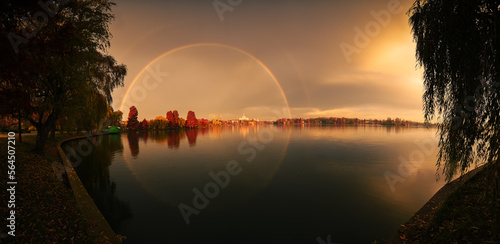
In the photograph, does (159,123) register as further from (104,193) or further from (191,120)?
(104,193)

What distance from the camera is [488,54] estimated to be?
5832 millimetres

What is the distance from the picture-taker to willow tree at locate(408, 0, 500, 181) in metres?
5.76

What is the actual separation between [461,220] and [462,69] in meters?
5.51

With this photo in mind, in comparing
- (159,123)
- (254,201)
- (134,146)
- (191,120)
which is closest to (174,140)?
(134,146)

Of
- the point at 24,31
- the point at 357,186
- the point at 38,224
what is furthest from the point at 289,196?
the point at 24,31

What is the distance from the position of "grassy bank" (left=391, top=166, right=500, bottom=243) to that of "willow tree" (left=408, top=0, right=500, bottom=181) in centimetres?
119

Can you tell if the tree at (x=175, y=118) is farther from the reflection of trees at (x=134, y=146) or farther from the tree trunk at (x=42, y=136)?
the tree trunk at (x=42, y=136)

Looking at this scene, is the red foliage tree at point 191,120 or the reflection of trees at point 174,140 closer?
the reflection of trees at point 174,140

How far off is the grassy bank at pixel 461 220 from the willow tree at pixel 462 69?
1187 mm

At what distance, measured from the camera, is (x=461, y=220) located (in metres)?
6.45

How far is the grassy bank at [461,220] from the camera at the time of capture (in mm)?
5258

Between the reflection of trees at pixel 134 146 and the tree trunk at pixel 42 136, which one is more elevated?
the tree trunk at pixel 42 136

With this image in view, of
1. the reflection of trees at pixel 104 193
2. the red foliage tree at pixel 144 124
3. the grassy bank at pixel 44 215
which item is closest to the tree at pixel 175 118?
the red foliage tree at pixel 144 124

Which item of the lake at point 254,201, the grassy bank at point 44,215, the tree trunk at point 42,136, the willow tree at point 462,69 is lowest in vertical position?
the lake at point 254,201
